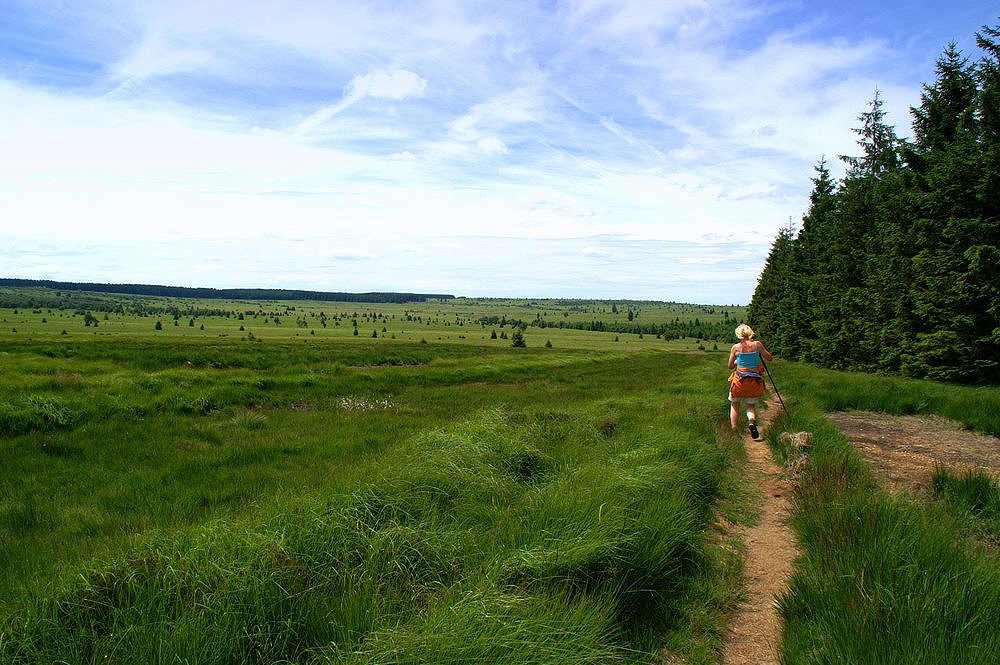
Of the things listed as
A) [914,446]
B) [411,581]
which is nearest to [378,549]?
[411,581]

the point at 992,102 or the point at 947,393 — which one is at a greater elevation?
the point at 992,102

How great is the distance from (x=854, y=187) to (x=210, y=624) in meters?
34.1

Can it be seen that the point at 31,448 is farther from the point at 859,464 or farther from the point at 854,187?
the point at 854,187

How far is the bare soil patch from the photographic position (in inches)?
273

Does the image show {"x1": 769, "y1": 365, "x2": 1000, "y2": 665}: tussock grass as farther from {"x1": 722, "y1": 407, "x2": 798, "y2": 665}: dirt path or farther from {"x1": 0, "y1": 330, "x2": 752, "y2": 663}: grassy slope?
{"x1": 0, "y1": 330, "x2": 752, "y2": 663}: grassy slope

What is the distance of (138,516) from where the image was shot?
609 cm

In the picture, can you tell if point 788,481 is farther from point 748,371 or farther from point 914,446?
point 748,371

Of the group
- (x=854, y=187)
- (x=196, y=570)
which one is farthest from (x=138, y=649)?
(x=854, y=187)

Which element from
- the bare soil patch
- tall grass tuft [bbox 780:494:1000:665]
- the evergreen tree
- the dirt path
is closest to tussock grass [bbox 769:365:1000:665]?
tall grass tuft [bbox 780:494:1000:665]

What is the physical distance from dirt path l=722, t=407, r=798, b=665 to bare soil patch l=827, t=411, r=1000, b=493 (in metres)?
1.24

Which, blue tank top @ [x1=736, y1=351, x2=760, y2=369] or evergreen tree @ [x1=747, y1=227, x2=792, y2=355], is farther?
evergreen tree @ [x1=747, y1=227, x2=792, y2=355]

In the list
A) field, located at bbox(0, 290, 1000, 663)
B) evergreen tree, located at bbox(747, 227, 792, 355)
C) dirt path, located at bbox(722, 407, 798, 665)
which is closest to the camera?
field, located at bbox(0, 290, 1000, 663)

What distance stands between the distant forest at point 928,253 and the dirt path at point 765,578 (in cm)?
1368

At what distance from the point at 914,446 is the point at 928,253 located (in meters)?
12.9
